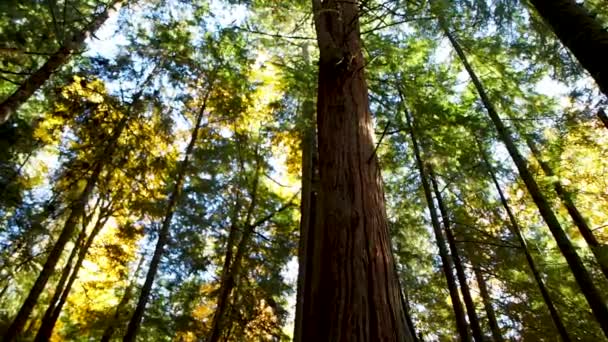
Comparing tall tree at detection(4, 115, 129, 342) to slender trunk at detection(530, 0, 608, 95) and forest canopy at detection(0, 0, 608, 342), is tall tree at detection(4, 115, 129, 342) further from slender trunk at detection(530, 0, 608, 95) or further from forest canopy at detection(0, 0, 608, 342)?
slender trunk at detection(530, 0, 608, 95)

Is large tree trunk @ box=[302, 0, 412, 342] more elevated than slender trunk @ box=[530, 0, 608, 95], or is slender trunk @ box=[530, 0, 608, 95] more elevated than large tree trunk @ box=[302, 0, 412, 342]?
slender trunk @ box=[530, 0, 608, 95]

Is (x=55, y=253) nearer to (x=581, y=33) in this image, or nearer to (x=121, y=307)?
(x=121, y=307)

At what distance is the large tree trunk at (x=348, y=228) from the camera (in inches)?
61.1

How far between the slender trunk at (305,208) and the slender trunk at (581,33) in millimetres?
4433

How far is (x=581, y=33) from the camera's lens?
279 centimetres

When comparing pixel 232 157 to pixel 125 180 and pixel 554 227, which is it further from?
pixel 554 227

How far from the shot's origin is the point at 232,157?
438 inches

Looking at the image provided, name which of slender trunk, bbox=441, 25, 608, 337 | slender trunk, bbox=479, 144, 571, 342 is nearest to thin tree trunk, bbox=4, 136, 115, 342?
slender trunk, bbox=441, 25, 608, 337

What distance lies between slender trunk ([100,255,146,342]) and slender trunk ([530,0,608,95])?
1360cm

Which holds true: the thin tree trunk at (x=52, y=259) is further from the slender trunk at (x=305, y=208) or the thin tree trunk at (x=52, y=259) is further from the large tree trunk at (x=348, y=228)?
the large tree trunk at (x=348, y=228)

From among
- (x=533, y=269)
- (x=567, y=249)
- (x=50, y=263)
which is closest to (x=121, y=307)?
(x=50, y=263)

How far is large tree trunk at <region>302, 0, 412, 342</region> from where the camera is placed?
1.55 m

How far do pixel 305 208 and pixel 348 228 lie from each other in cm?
470

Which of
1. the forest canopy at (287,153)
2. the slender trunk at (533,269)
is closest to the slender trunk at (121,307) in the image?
the forest canopy at (287,153)
